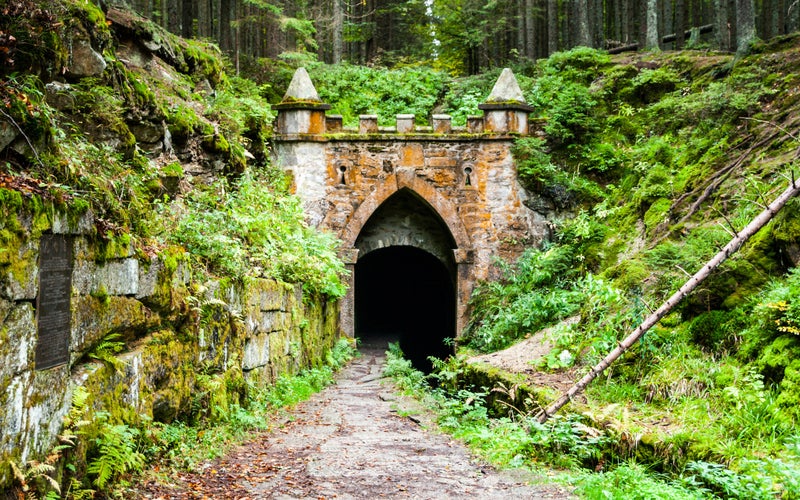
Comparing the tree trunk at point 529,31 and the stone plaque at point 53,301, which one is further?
the tree trunk at point 529,31

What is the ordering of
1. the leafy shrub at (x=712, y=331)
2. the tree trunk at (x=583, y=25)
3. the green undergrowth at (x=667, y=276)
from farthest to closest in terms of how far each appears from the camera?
the tree trunk at (x=583, y=25)
the leafy shrub at (x=712, y=331)
the green undergrowth at (x=667, y=276)

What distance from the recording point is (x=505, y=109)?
15.1 metres

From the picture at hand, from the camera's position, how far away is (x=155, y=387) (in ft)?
16.2

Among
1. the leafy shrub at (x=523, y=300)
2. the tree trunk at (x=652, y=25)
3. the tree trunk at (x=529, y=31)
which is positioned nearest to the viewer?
the leafy shrub at (x=523, y=300)

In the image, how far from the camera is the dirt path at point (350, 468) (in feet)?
15.2

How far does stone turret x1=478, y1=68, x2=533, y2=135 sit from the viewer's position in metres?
15.1

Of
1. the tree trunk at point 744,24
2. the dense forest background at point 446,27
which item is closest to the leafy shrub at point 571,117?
the tree trunk at point 744,24

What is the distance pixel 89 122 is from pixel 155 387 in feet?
8.25

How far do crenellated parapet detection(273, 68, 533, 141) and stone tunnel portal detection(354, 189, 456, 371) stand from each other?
4.83 feet

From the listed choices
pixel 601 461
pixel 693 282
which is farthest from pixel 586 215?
pixel 601 461

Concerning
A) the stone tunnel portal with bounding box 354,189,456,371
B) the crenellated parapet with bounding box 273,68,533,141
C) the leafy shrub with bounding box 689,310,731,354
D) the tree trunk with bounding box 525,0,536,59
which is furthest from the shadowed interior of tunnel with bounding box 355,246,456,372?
the leafy shrub with bounding box 689,310,731,354

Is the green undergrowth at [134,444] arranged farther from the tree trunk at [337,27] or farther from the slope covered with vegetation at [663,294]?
the tree trunk at [337,27]

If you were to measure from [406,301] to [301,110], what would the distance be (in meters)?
10.7

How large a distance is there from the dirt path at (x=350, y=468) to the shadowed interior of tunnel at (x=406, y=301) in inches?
484
